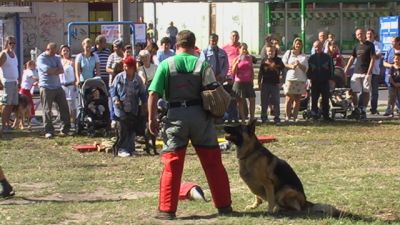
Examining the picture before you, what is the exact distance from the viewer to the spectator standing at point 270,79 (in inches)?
695

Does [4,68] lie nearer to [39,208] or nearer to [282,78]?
[282,78]

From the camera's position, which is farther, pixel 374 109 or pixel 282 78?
pixel 374 109

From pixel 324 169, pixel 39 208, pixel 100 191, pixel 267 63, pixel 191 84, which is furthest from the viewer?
pixel 267 63

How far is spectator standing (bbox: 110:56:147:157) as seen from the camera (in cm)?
1369

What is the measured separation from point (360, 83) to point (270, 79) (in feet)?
8.20

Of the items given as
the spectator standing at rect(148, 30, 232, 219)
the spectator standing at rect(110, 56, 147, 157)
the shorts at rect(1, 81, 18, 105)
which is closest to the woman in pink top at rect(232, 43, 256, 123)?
the spectator standing at rect(110, 56, 147, 157)

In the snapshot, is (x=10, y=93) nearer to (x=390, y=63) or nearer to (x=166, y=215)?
(x=390, y=63)

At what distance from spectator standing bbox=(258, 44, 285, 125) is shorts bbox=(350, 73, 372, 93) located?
215 centimetres

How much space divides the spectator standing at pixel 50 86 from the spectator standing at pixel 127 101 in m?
2.51

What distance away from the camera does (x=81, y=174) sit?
11.9 meters

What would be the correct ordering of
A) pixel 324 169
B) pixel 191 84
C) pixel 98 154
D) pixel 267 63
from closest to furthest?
1. pixel 191 84
2. pixel 324 169
3. pixel 98 154
4. pixel 267 63

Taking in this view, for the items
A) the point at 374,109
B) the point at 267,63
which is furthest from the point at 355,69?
the point at 267,63

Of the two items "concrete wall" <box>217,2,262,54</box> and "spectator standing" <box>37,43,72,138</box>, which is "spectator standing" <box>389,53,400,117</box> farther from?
"concrete wall" <box>217,2,262,54</box>

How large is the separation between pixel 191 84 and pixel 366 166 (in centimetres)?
479
